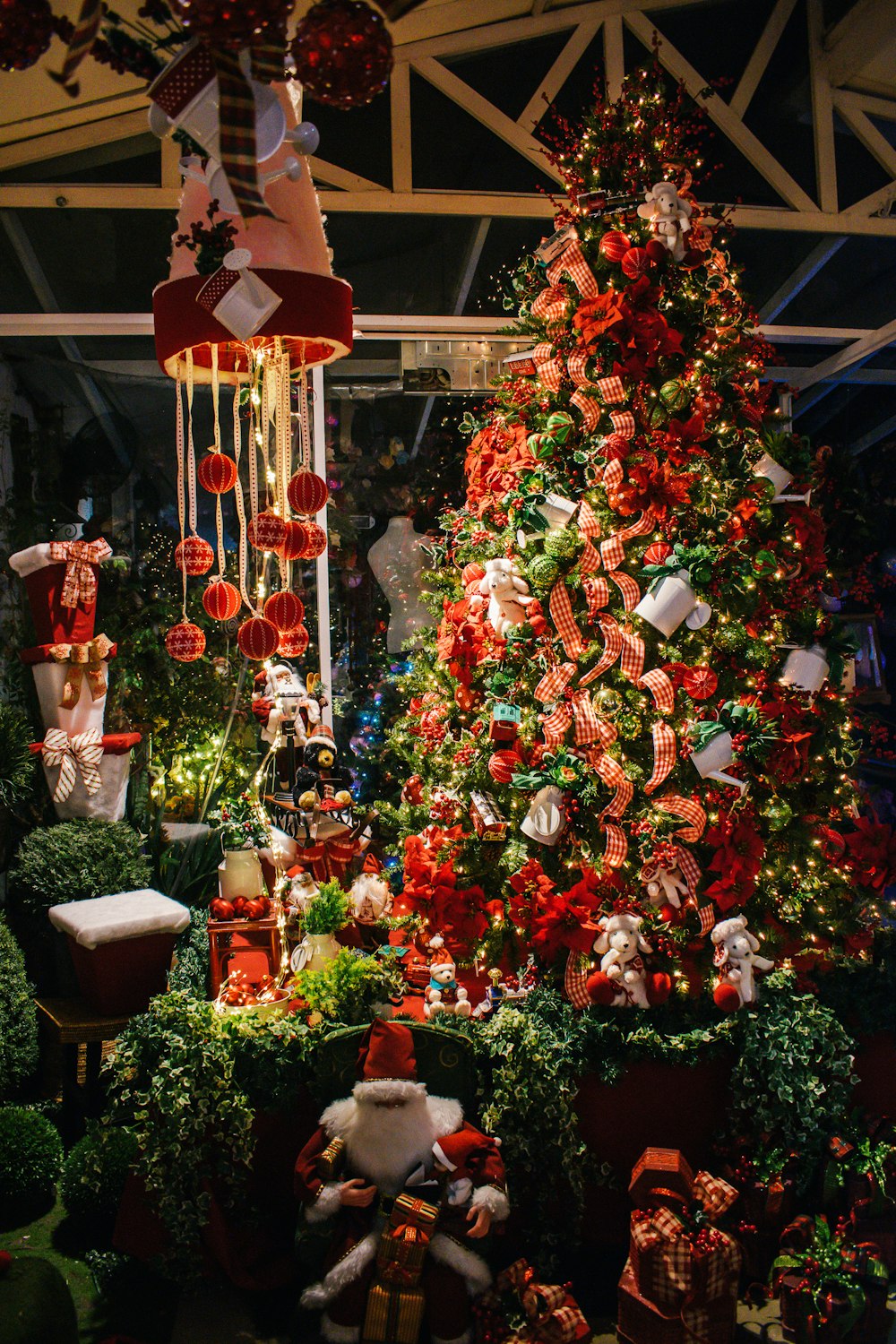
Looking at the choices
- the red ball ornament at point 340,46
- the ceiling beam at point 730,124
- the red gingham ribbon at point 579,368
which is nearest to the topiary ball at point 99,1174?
the red gingham ribbon at point 579,368

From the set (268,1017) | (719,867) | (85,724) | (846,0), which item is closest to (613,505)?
(719,867)

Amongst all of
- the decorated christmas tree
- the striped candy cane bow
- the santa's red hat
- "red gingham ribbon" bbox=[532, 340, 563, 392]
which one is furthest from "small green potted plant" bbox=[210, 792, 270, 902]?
"red gingham ribbon" bbox=[532, 340, 563, 392]

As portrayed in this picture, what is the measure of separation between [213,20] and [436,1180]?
9.59 ft

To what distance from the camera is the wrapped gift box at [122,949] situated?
4355 mm

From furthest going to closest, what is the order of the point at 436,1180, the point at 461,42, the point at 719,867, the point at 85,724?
the point at 461,42 → the point at 85,724 → the point at 719,867 → the point at 436,1180

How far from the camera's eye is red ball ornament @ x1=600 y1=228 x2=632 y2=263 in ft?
11.6

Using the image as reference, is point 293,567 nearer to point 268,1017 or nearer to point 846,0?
point 268,1017

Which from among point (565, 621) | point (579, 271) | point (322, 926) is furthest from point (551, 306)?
point (322, 926)

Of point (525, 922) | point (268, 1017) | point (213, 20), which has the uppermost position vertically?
point (213, 20)

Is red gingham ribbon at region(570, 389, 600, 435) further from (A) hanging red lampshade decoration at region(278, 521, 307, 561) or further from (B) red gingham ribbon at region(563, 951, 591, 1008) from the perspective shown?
(B) red gingham ribbon at region(563, 951, 591, 1008)

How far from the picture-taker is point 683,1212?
10.7 ft

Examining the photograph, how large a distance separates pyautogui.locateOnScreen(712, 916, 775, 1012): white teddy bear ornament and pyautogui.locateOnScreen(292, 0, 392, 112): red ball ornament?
2.74 m

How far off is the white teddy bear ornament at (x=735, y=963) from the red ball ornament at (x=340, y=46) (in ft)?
8.98

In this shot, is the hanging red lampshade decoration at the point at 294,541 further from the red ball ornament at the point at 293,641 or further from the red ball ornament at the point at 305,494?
the red ball ornament at the point at 293,641
